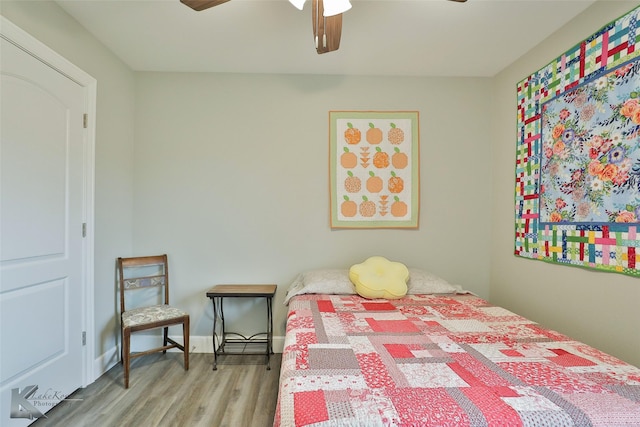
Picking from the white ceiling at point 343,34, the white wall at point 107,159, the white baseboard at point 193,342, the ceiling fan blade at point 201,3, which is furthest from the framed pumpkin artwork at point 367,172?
the white wall at point 107,159

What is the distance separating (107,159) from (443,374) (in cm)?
284

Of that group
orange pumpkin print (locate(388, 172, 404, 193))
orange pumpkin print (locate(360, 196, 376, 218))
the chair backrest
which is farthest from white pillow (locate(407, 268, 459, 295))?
the chair backrest

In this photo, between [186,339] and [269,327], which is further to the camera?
[269,327]

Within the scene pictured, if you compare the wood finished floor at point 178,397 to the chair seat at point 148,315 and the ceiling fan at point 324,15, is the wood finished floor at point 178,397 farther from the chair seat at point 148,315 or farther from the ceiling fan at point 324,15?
the ceiling fan at point 324,15

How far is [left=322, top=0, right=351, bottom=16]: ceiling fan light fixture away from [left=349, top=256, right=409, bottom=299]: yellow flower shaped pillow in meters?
1.81

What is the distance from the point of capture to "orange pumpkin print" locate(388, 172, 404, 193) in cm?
300

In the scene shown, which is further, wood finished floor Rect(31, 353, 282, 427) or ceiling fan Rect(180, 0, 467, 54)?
wood finished floor Rect(31, 353, 282, 427)

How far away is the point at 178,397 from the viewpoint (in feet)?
7.16

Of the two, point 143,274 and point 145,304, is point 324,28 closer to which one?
point 143,274

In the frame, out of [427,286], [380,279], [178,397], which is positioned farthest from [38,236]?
[427,286]

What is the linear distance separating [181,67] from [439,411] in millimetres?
3192

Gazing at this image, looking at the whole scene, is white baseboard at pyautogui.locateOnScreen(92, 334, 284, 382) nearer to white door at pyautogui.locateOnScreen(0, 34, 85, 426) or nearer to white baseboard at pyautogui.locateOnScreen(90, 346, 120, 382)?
white baseboard at pyautogui.locateOnScreen(90, 346, 120, 382)

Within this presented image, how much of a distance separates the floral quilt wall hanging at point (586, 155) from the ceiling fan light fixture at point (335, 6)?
1.61m

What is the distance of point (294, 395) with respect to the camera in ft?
3.74
